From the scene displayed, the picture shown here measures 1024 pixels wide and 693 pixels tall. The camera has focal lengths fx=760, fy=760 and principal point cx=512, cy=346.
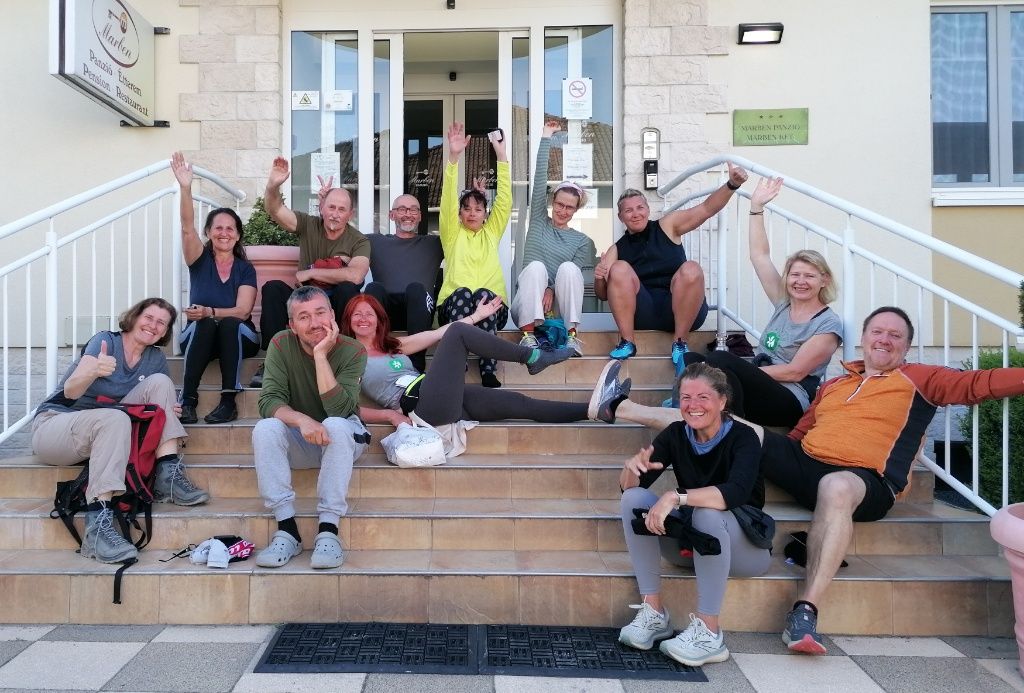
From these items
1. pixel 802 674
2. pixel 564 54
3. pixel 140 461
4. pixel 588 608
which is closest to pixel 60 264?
pixel 140 461

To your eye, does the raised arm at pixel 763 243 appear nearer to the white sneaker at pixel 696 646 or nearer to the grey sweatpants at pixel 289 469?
the white sneaker at pixel 696 646

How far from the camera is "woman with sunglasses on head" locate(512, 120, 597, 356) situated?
168 inches

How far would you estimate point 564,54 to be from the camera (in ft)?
18.3

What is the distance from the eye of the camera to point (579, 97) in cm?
557

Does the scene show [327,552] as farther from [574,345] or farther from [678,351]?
[678,351]

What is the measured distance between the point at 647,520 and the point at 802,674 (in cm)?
64

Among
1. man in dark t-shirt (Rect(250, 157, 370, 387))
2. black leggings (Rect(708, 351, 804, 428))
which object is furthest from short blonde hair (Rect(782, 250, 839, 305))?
man in dark t-shirt (Rect(250, 157, 370, 387))

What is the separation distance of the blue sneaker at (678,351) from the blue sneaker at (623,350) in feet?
0.73

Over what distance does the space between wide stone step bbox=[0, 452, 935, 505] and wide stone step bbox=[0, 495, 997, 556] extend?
0.88ft

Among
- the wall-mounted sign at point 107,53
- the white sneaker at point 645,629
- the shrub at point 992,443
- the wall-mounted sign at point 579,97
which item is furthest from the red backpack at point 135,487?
the wall-mounted sign at point 579,97

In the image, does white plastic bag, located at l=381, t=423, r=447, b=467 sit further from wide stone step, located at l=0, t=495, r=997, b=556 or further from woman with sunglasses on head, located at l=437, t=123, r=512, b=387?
woman with sunglasses on head, located at l=437, t=123, r=512, b=387

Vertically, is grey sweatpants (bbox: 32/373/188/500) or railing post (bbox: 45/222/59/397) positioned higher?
railing post (bbox: 45/222/59/397)

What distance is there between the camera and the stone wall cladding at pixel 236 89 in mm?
5262

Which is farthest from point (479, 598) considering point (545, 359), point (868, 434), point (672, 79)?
point (672, 79)
